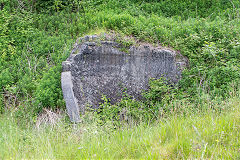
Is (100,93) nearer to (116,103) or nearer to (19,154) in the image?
(116,103)

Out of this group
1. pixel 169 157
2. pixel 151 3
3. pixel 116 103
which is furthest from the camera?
pixel 151 3

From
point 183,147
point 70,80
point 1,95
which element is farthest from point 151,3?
point 183,147

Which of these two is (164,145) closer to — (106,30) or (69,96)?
(69,96)

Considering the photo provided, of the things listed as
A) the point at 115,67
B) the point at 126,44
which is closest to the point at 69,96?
the point at 115,67

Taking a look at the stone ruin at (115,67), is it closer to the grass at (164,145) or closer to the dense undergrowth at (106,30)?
the dense undergrowth at (106,30)

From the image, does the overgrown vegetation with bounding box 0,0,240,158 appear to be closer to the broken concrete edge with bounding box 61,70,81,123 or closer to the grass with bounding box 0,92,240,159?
the broken concrete edge with bounding box 61,70,81,123

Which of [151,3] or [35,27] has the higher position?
[151,3]

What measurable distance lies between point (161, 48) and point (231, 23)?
2758 mm

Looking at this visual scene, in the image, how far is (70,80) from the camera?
7070mm

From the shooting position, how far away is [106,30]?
8.40 metres

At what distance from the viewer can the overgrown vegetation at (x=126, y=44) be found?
672cm

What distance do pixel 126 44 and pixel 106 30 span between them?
3.05 ft

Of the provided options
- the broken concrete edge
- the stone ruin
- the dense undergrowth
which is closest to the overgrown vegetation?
the dense undergrowth

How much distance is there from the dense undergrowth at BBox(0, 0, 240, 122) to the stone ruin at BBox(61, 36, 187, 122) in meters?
0.37
